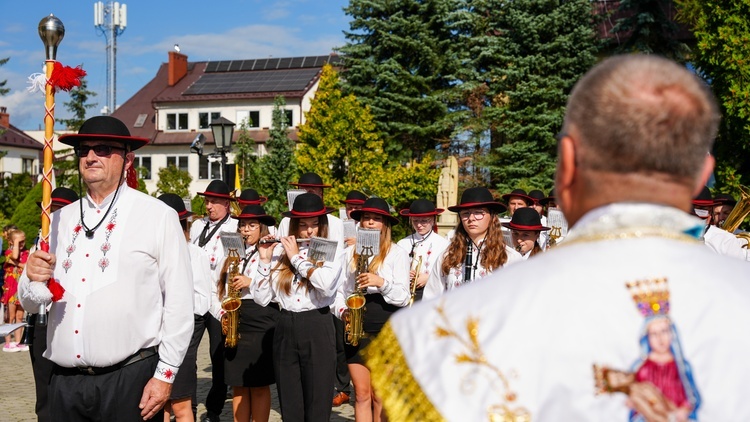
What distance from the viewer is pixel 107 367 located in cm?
467

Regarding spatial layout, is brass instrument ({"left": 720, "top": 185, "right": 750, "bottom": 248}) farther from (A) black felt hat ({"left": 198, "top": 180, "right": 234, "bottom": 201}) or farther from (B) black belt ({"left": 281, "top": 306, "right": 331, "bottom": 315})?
(A) black felt hat ({"left": 198, "top": 180, "right": 234, "bottom": 201})

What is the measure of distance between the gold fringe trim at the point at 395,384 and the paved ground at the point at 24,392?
7.45m

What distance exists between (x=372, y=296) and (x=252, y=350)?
1.28 m

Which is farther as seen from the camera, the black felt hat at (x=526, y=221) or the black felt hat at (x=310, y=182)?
the black felt hat at (x=310, y=182)

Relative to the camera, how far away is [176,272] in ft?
16.0

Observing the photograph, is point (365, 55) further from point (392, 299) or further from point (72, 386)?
point (72, 386)

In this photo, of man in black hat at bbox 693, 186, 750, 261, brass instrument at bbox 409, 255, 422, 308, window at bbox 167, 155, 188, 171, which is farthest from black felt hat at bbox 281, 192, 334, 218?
window at bbox 167, 155, 188, 171

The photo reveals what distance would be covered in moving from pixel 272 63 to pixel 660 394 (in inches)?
2555

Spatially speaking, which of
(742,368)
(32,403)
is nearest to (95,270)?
(742,368)

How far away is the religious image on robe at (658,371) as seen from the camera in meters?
1.86

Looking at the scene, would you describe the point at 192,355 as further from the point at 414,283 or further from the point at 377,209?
the point at 414,283

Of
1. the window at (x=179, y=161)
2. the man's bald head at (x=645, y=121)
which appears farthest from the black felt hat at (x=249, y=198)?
the window at (x=179, y=161)

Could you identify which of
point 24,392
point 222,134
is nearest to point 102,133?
point 24,392

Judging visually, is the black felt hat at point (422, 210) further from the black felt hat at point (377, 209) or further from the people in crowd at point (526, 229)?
the people in crowd at point (526, 229)
